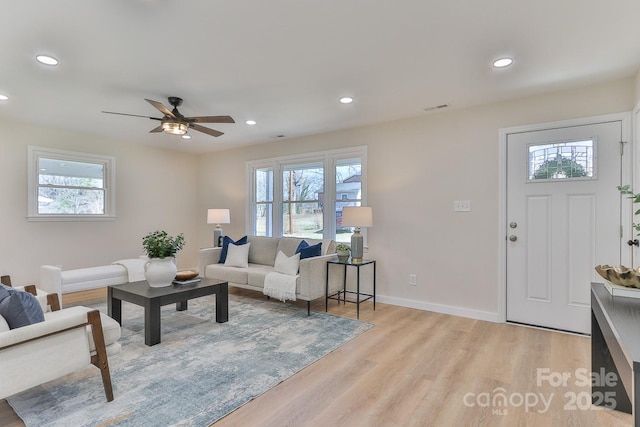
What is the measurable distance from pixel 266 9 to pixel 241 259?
11.0 ft

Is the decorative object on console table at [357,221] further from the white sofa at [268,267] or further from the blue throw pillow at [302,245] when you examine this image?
the blue throw pillow at [302,245]

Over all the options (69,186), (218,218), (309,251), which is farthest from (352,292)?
(69,186)

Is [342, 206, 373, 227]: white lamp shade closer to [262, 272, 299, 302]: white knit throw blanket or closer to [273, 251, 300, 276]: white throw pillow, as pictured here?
[273, 251, 300, 276]: white throw pillow

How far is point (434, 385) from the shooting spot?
2.30 m

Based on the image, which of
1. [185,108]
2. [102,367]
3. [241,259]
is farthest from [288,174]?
[102,367]

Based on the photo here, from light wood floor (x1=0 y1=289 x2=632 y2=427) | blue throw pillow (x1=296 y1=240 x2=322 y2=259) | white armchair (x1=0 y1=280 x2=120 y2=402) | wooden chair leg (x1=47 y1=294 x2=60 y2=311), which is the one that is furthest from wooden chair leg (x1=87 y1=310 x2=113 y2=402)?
blue throw pillow (x1=296 y1=240 x2=322 y2=259)

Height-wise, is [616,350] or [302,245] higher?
[302,245]

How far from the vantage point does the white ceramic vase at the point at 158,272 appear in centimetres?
327

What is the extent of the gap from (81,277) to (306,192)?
3.20 meters

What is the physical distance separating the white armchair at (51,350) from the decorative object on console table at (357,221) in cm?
264

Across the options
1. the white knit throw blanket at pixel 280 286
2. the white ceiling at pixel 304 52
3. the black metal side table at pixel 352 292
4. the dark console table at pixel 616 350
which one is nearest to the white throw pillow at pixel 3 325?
the white ceiling at pixel 304 52

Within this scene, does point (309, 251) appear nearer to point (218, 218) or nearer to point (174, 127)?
point (174, 127)

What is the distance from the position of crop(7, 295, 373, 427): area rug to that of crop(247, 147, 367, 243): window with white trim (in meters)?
1.63

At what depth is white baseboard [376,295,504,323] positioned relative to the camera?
12.0 ft
